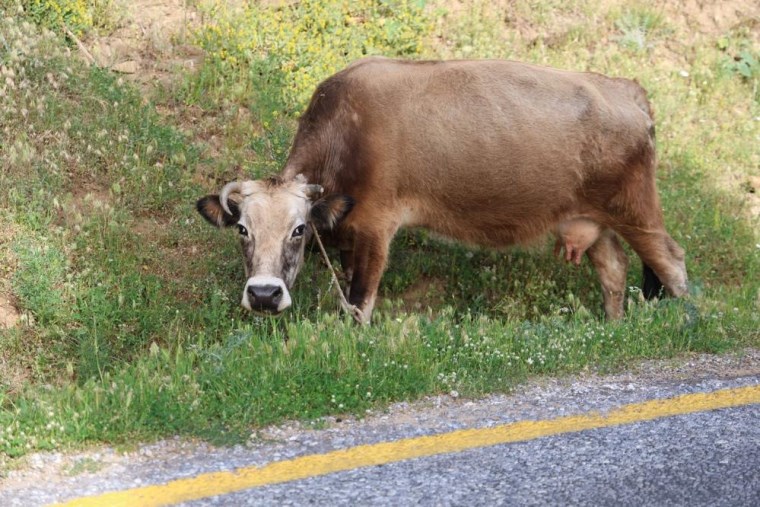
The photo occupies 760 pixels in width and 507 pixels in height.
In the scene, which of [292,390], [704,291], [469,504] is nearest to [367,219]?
[292,390]

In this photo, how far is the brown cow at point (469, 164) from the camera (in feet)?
26.8

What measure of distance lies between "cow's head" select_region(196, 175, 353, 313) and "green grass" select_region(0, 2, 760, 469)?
0.26m

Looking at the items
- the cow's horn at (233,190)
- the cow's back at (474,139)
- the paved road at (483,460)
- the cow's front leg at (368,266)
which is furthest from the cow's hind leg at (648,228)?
the cow's horn at (233,190)

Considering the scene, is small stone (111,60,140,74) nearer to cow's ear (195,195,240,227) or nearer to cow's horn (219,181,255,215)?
cow's ear (195,195,240,227)

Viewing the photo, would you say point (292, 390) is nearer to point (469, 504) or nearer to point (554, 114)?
point (469, 504)

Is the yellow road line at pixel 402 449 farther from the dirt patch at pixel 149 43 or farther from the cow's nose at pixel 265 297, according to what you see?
the dirt patch at pixel 149 43

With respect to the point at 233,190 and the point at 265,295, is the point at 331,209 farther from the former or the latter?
the point at 265,295

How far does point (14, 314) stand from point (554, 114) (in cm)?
445

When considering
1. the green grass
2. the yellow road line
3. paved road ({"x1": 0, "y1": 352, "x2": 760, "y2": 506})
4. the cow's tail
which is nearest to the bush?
the green grass

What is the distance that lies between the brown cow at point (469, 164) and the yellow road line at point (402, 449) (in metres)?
2.64

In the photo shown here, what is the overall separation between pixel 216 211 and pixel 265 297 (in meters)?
1.13

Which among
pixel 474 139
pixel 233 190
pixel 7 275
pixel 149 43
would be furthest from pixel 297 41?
pixel 7 275

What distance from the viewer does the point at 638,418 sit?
5746mm

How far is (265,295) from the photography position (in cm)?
709
